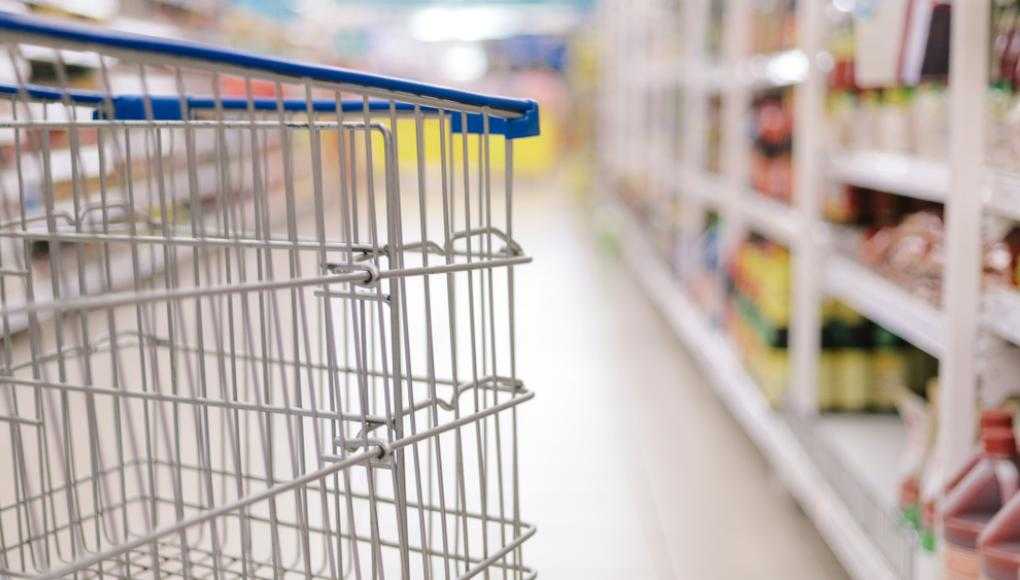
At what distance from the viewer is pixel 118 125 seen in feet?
4.05

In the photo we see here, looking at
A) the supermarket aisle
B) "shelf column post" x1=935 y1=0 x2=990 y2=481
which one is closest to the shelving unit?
"shelf column post" x1=935 y1=0 x2=990 y2=481

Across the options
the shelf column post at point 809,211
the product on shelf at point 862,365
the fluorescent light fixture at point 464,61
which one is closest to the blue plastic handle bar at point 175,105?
the shelf column post at point 809,211

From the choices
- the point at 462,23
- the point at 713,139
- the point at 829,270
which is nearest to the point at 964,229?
the point at 829,270

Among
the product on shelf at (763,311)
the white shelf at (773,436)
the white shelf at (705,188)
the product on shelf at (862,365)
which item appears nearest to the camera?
the white shelf at (773,436)

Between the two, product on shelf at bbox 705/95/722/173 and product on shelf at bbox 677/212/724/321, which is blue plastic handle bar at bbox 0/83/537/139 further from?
product on shelf at bbox 705/95/722/173

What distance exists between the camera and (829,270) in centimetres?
260

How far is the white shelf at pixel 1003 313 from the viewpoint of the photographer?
1576 mm

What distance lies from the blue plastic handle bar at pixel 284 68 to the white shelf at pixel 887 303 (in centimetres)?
92

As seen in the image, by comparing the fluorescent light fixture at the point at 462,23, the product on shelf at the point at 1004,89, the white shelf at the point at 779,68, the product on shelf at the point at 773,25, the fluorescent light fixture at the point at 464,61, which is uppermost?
the fluorescent light fixture at the point at 462,23

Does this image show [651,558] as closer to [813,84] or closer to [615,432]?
[615,432]

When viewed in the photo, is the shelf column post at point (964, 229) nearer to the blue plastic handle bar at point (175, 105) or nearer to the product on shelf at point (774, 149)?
the blue plastic handle bar at point (175, 105)

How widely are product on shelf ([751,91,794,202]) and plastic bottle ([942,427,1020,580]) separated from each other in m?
1.58

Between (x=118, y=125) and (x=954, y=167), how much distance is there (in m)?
1.28

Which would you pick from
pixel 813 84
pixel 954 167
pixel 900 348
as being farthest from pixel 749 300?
pixel 954 167
